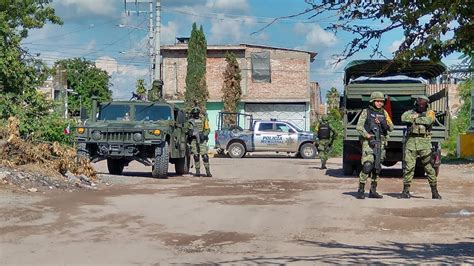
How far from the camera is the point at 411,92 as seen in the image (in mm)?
18219

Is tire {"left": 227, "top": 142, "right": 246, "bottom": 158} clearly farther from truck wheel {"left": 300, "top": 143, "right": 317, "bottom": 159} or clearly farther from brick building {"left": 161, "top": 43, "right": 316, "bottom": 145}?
brick building {"left": 161, "top": 43, "right": 316, "bottom": 145}

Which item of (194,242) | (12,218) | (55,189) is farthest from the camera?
(55,189)

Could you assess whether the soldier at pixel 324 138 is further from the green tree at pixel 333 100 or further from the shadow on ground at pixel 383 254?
the shadow on ground at pixel 383 254

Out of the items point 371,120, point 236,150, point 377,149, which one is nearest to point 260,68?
point 236,150

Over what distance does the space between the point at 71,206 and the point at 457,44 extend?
7.54 metres

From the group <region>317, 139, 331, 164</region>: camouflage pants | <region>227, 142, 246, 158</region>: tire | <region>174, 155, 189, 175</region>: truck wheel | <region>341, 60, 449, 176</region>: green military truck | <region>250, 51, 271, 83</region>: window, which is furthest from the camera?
<region>250, 51, 271, 83</region>: window

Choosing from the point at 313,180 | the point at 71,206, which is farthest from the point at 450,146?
the point at 71,206

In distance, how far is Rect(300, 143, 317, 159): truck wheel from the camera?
31750mm

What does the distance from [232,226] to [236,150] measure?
2264 centimetres

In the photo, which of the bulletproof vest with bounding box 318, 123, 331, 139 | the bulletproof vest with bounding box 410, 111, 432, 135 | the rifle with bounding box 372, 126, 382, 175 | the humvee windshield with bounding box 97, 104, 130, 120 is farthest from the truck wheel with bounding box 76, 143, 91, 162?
the bulletproof vest with bounding box 318, 123, 331, 139

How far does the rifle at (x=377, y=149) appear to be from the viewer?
1314 centimetres

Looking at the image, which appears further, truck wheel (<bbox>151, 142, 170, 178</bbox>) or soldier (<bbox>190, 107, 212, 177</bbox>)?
soldier (<bbox>190, 107, 212, 177</bbox>)

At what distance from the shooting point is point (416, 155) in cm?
1327

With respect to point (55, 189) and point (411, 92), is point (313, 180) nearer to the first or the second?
Answer: point (411, 92)
